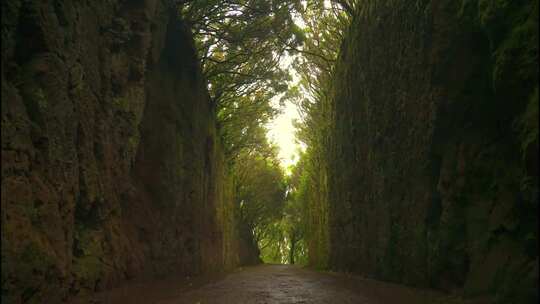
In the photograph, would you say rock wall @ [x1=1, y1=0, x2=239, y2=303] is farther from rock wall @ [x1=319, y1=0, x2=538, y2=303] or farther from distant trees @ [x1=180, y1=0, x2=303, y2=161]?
rock wall @ [x1=319, y1=0, x2=538, y2=303]

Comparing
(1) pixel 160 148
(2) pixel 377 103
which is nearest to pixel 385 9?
(2) pixel 377 103

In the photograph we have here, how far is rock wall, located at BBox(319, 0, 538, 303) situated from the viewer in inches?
197

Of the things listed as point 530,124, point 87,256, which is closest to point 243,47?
point 87,256

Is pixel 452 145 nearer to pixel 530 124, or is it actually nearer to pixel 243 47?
pixel 530 124

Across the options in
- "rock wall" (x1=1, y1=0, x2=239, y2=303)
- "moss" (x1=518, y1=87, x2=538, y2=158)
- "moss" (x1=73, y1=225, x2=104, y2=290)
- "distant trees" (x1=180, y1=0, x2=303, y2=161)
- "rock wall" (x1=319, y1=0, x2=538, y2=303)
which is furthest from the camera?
"distant trees" (x1=180, y1=0, x2=303, y2=161)

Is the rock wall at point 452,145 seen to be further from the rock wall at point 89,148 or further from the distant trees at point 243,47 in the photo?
the rock wall at point 89,148

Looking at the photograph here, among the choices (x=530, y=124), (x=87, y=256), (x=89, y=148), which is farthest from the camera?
(x=89, y=148)

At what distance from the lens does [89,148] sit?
25.2ft

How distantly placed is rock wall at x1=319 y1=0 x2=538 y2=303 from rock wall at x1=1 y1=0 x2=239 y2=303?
555 cm

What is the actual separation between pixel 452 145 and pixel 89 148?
20.4ft

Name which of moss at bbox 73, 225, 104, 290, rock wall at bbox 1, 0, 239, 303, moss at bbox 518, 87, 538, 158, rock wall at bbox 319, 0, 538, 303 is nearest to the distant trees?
rock wall at bbox 1, 0, 239, 303

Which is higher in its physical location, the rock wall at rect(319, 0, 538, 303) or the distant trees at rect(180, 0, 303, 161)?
the distant trees at rect(180, 0, 303, 161)

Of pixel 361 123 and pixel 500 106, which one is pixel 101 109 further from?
pixel 361 123

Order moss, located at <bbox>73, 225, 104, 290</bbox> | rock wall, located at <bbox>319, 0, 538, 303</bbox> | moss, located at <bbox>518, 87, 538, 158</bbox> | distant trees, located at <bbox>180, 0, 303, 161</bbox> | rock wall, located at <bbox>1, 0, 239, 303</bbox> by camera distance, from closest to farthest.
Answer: moss, located at <bbox>518, 87, 538, 158</bbox>, rock wall, located at <bbox>319, 0, 538, 303</bbox>, rock wall, located at <bbox>1, 0, 239, 303</bbox>, moss, located at <bbox>73, 225, 104, 290</bbox>, distant trees, located at <bbox>180, 0, 303, 161</bbox>
